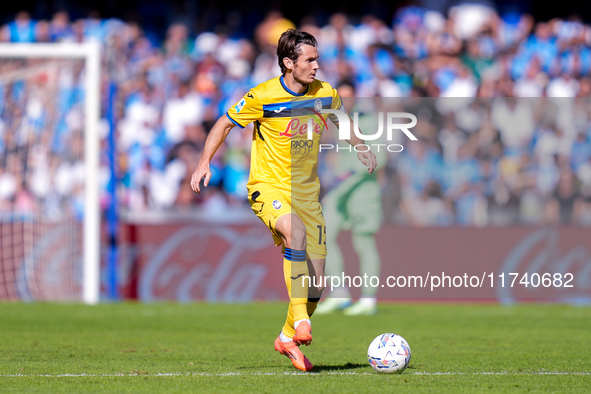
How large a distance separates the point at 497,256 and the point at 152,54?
8054 mm

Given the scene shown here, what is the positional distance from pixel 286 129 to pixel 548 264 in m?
7.20

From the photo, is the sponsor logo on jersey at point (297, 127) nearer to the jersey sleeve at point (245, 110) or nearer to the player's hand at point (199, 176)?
the jersey sleeve at point (245, 110)

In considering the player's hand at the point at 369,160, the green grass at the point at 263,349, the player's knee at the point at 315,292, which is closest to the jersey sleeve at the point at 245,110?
the player's hand at the point at 369,160

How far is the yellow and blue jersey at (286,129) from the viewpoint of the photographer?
604 cm

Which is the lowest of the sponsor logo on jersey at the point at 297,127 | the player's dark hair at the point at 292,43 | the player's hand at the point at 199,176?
the player's hand at the point at 199,176

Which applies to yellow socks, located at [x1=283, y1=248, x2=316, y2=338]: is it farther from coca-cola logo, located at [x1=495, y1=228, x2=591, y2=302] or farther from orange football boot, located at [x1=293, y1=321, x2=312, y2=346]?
coca-cola logo, located at [x1=495, y1=228, x2=591, y2=302]

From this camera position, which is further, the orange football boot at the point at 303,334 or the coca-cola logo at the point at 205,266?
the coca-cola logo at the point at 205,266

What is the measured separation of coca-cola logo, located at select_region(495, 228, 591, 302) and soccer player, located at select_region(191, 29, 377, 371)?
670cm

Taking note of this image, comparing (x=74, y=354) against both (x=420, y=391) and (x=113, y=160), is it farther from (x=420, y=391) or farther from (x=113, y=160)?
(x=113, y=160)

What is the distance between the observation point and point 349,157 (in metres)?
10.7

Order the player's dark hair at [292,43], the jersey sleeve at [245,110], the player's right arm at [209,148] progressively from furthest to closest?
1. the jersey sleeve at [245,110]
2. the player's dark hair at [292,43]
3. the player's right arm at [209,148]

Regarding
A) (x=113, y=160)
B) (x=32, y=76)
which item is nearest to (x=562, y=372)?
(x=113, y=160)

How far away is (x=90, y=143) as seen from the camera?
1179 centimetres

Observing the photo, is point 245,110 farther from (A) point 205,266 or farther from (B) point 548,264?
(B) point 548,264
